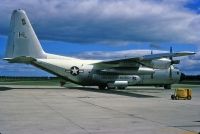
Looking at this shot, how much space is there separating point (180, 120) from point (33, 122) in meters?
5.74

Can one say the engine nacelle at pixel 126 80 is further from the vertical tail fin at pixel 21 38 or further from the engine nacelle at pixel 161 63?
the vertical tail fin at pixel 21 38

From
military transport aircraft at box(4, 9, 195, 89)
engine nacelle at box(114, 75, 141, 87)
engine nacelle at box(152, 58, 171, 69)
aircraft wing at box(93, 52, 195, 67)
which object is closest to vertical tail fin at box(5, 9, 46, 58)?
military transport aircraft at box(4, 9, 195, 89)

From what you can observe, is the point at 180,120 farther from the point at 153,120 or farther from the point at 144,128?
the point at 144,128

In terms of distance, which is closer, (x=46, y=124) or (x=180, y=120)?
(x=46, y=124)

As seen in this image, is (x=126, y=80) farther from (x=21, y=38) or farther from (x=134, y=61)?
(x=21, y=38)

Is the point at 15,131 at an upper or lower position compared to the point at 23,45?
lower

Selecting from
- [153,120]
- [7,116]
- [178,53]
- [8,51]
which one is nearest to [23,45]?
[8,51]

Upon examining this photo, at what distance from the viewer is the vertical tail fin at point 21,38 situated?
39000 millimetres

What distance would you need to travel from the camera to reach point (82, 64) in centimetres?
4259

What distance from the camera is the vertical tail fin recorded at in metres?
39.0

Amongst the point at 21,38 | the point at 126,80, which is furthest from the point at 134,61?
the point at 21,38

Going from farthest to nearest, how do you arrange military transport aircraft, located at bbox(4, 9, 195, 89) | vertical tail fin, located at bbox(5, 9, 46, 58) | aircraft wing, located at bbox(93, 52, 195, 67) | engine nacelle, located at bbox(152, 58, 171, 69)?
engine nacelle, located at bbox(152, 58, 171, 69), military transport aircraft, located at bbox(4, 9, 195, 89), vertical tail fin, located at bbox(5, 9, 46, 58), aircraft wing, located at bbox(93, 52, 195, 67)

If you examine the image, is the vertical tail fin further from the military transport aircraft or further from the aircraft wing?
the aircraft wing

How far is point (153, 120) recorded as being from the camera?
15297mm
